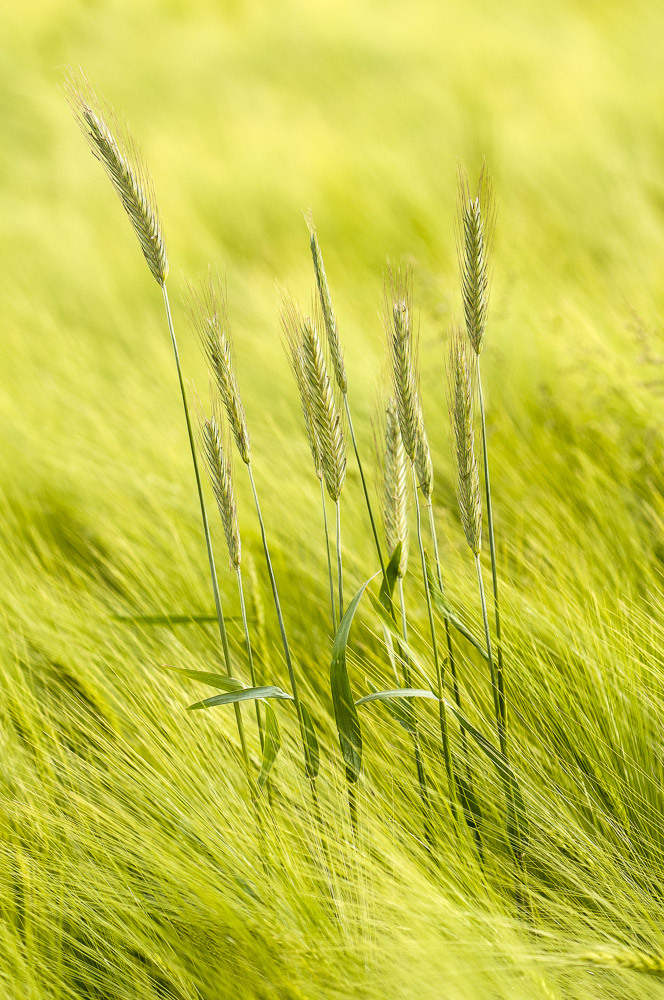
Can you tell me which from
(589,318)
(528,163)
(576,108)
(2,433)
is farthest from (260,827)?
(576,108)

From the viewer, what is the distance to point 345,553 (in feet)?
3.43

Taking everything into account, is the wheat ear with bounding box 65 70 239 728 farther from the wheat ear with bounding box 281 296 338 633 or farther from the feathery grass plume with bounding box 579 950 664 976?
the feathery grass plume with bounding box 579 950 664 976

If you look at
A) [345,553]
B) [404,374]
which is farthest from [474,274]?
[345,553]

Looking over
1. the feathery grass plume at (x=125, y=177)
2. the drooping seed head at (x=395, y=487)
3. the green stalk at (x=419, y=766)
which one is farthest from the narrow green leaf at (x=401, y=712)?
the feathery grass plume at (x=125, y=177)

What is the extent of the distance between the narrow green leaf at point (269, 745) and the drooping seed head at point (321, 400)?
0.66 feet

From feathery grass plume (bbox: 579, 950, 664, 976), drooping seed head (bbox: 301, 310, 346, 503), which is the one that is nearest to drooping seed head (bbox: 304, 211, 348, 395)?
drooping seed head (bbox: 301, 310, 346, 503)

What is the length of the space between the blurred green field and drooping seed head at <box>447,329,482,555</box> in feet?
0.61

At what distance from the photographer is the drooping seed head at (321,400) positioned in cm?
62

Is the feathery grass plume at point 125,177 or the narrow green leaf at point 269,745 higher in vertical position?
the feathery grass plume at point 125,177

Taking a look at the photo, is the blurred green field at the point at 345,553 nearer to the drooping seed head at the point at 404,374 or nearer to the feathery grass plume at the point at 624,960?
the feathery grass plume at the point at 624,960

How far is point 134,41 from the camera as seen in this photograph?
435 centimetres

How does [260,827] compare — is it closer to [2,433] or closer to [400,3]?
[2,433]

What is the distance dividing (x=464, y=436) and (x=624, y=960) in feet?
1.28

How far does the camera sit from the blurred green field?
2.05ft
